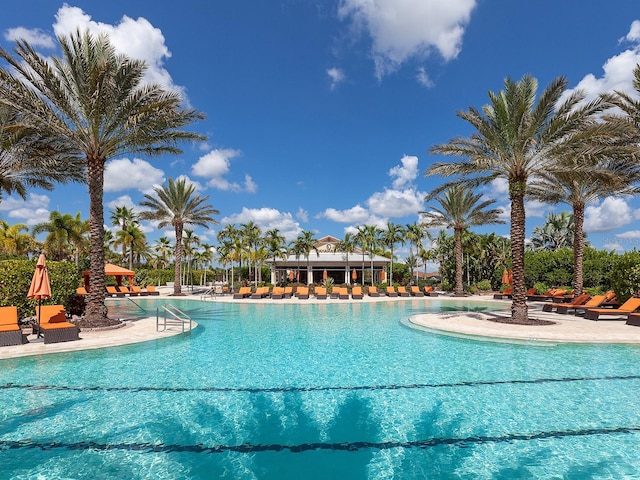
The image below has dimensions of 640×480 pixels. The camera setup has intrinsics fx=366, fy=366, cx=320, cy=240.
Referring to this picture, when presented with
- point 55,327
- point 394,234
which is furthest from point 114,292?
point 394,234

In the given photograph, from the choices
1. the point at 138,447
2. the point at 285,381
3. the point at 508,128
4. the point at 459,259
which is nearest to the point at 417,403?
the point at 285,381

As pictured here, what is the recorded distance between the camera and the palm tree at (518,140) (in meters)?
13.5

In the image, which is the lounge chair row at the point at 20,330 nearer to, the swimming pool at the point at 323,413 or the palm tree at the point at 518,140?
the swimming pool at the point at 323,413

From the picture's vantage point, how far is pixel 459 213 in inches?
1237

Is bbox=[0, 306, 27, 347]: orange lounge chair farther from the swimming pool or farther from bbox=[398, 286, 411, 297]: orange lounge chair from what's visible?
bbox=[398, 286, 411, 297]: orange lounge chair

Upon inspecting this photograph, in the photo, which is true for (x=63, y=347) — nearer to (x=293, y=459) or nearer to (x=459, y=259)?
(x=293, y=459)

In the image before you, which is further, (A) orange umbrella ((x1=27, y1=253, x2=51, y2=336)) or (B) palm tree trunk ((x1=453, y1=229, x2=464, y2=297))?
(B) palm tree trunk ((x1=453, y1=229, x2=464, y2=297))

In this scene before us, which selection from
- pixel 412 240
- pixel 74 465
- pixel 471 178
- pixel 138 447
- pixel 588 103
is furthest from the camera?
pixel 412 240

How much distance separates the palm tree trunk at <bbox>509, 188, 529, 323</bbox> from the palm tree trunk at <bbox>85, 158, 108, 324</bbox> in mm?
15945

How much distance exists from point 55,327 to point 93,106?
7.45m

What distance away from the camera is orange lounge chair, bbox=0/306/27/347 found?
1029 centimetres

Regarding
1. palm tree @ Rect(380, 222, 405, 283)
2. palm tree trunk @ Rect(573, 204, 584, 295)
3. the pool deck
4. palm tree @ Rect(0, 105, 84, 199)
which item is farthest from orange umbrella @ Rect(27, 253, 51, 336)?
palm tree @ Rect(380, 222, 405, 283)

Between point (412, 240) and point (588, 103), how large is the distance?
1042 inches

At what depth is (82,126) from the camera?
43.6 feet
